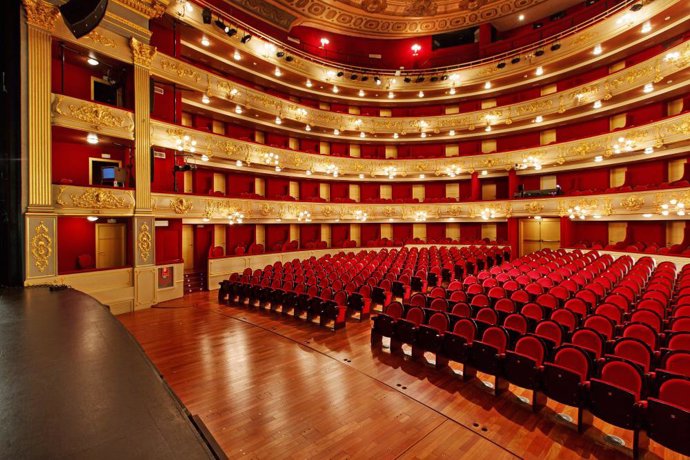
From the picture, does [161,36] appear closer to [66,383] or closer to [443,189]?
[66,383]

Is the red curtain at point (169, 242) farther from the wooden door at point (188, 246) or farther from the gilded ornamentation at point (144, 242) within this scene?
the wooden door at point (188, 246)

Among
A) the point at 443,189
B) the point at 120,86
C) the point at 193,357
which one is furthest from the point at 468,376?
the point at 443,189

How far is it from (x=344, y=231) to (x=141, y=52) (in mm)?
10425

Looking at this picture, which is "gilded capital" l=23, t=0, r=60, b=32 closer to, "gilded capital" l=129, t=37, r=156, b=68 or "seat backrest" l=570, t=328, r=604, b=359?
"gilded capital" l=129, t=37, r=156, b=68

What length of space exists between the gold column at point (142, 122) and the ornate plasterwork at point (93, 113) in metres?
0.25

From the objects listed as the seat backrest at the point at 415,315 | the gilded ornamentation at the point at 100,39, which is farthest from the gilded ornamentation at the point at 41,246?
the seat backrest at the point at 415,315

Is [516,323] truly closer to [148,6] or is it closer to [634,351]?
[634,351]

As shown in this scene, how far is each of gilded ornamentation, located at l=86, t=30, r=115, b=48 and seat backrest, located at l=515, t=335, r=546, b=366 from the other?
974cm

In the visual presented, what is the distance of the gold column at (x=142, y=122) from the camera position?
7957 mm

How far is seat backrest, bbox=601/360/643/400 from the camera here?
297 cm

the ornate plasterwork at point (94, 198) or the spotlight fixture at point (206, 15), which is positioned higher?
the spotlight fixture at point (206, 15)

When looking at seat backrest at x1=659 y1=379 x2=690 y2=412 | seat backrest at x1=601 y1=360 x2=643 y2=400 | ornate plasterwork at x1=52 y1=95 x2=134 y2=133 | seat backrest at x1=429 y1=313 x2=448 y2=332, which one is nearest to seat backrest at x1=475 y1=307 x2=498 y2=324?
seat backrest at x1=429 y1=313 x2=448 y2=332

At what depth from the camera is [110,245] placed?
8.39 metres

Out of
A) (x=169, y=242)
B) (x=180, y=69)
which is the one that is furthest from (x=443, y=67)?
(x=169, y=242)
